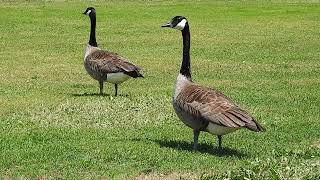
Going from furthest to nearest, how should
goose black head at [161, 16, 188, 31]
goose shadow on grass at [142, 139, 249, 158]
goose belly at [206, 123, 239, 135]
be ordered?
goose black head at [161, 16, 188, 31] → goose shadow on grass at [142, 139, 249, 158] → goose belly at [206, 123, 239, 135]

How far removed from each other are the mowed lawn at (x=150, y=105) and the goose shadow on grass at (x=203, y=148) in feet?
0.07

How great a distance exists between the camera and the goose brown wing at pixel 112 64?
1669 centimetres

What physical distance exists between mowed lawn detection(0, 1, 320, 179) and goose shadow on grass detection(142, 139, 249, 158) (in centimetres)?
2

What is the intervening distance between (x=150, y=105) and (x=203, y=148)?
4.16 metres

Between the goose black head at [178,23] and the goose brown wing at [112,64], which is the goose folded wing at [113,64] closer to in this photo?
the goose brown wing at [112,64]

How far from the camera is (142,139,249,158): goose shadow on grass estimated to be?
454 inches

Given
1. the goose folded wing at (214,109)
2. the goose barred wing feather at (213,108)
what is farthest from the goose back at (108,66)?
the goose folded wing at (214,109)

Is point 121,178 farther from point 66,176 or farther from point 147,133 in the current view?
point 147,133

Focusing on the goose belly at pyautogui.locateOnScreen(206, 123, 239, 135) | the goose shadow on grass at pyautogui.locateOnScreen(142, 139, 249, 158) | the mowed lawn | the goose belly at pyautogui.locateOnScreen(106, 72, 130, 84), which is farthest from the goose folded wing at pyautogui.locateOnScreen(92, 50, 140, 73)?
the goose belly at pyautogui.locateOnScreen(206, 123, 239, 135)

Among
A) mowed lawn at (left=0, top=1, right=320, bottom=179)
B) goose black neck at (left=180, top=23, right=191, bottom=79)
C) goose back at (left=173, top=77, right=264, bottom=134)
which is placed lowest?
mowed lawn at (left=0, top=1, right=320, bottom=179)

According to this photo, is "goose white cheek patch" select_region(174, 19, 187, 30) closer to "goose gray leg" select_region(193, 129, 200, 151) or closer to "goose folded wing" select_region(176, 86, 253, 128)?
"goose folded wing" select_region(176, 86, 253, 128)

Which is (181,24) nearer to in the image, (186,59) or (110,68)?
(186,59)

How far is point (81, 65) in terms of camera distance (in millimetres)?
24281

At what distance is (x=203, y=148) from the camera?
39.2ft
